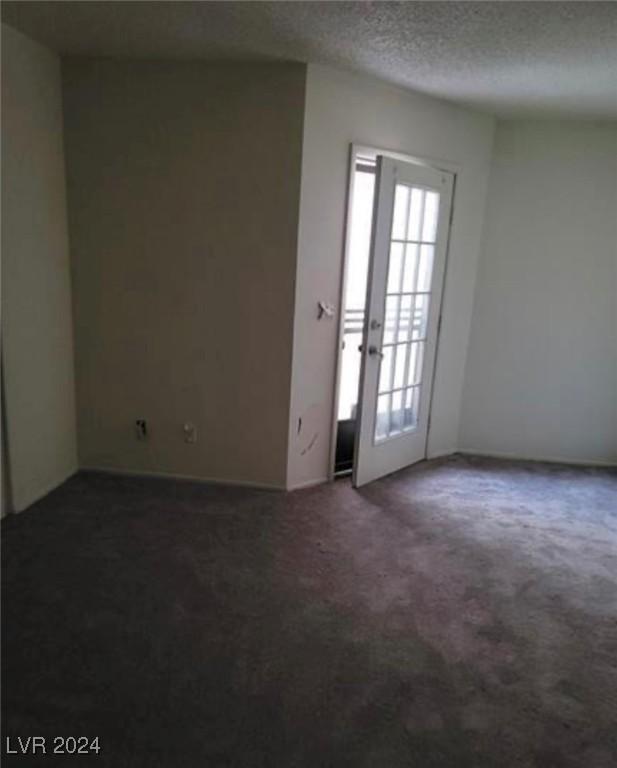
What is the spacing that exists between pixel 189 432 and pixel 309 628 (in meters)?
1.62

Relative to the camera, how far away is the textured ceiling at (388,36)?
2.21 meters

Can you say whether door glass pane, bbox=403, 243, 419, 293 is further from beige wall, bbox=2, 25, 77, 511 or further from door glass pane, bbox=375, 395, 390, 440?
beige wall, bbox=2, 25, 77, 511

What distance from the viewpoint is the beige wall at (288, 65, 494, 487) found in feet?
10.3

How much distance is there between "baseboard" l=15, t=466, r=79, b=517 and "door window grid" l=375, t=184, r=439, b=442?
1969mm

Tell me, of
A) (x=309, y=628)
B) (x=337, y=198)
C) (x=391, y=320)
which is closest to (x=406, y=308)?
(x=391, y=320)

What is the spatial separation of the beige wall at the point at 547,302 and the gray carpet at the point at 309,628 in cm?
95

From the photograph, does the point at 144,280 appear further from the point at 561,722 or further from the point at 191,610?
the point at 561,722

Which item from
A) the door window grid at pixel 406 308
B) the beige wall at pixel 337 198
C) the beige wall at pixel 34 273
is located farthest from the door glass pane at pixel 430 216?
the beige wall at pixel 34 273

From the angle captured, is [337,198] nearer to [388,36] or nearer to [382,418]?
[388,36]

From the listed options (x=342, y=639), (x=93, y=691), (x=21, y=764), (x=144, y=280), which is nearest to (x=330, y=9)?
(x=144, y=280)

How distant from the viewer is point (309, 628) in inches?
89.2

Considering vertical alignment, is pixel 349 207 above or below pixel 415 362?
above

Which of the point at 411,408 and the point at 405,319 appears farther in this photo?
the point at 411,408

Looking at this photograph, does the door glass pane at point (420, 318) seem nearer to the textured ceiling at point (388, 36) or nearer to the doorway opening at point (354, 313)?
the doorway opening at point (354, 313)
